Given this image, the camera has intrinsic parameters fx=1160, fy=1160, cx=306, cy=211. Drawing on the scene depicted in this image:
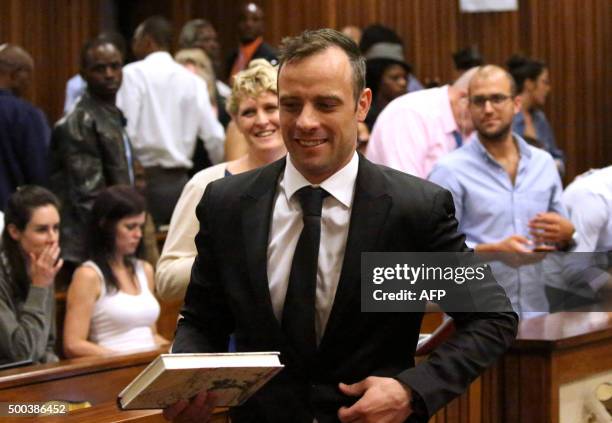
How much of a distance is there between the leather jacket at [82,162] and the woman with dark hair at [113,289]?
0.81 m

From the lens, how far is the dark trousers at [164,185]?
6730 millimetres

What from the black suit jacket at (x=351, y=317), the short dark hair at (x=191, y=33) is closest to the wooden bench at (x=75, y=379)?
the black suit jacket at (x=351, y=317)

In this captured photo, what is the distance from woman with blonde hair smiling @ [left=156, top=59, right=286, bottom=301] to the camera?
10.9 feet

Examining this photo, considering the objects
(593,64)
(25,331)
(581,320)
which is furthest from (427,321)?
(593,64)

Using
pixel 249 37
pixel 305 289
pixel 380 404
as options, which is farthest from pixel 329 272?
pixel 249 37

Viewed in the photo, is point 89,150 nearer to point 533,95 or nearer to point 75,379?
point 75,379

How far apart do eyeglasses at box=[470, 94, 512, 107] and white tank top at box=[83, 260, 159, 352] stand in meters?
1.65

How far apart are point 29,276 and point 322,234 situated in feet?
8.48

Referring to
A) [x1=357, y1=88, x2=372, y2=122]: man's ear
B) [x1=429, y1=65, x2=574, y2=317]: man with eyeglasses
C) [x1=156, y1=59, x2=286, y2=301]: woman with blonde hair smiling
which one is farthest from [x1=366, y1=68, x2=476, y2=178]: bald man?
[x1=357, y1=88, x2=372, y2=122]: man's ear

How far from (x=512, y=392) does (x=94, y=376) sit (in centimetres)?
137

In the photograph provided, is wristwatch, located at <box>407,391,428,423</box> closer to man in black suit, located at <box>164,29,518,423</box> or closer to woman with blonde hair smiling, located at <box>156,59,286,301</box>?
man in black suit, located at <box>164,29,518,423</box>

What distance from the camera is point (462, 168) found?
480cm

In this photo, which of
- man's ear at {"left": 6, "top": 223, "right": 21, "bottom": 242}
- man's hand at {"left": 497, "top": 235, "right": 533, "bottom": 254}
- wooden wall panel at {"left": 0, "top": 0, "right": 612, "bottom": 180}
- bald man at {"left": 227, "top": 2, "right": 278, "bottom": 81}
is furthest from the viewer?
wooden wall panel at {"left": 0, "top": 0, "right": 612, "bottom": 180}

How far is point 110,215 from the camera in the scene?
5.10 meters
